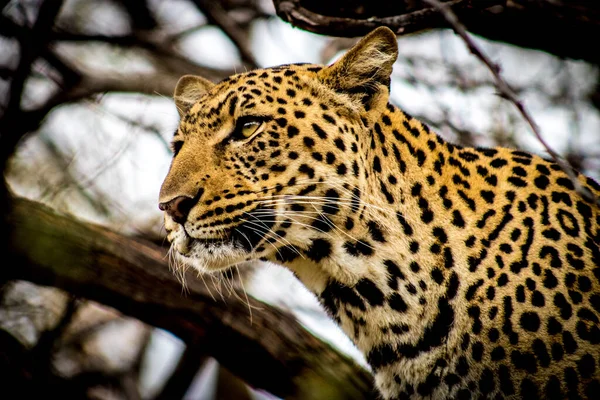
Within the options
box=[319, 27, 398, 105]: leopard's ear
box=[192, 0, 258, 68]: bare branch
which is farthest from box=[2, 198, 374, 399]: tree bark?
box=[192, 0, 258, 68]: bare branch

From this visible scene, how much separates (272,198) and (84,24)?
4.95 m

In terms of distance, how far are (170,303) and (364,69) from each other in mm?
2292

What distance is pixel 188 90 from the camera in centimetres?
548

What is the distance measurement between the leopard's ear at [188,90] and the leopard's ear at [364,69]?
1175mm

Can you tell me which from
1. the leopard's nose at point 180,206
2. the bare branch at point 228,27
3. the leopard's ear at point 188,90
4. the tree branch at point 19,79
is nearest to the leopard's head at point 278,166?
the leopard's nose at point 180,206

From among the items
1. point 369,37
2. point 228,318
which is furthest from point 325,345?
point 369,37

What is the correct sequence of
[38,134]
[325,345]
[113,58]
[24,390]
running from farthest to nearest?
[113,58]
[38,134]
[325,345]
[24,390]

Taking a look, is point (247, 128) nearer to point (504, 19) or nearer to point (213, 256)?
point (213, 256)

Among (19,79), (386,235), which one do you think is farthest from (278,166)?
(19,79)

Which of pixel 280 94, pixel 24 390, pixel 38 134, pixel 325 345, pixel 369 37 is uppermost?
pixel 369 37

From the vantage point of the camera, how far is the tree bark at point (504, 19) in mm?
5359

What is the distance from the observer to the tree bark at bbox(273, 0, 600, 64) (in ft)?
17.6

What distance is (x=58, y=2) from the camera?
16.8 feet

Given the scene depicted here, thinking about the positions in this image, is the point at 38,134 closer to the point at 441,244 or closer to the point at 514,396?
the point at 441,244
